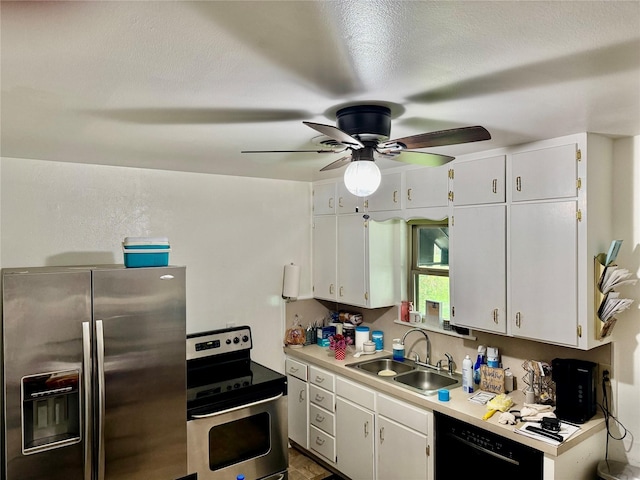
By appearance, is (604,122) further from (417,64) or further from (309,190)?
(309,190)

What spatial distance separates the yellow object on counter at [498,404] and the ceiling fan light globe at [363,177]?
1.52 m

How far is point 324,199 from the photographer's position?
12.9ft

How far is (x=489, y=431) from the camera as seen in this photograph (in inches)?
92.5

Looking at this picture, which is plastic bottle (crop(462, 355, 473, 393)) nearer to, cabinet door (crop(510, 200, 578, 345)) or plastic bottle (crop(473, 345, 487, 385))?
plastic bottle (crop(473, 345, 487, 385))

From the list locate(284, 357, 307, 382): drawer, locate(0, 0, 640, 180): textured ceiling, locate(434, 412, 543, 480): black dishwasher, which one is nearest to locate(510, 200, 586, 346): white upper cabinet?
locate(0, 0, 640, 180): textured ceiling

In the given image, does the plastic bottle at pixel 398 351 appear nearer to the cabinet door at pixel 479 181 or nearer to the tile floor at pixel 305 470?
the tile floor at pixel 305 470

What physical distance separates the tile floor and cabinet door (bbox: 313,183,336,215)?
215cm

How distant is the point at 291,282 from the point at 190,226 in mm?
1017

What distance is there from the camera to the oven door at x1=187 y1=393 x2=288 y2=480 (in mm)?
2689

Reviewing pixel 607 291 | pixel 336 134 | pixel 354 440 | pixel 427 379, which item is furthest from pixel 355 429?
pixel 336 134

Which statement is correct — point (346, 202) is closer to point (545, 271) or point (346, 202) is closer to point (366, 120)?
point (545, 271)

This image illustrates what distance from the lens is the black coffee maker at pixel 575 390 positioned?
233 centimetres

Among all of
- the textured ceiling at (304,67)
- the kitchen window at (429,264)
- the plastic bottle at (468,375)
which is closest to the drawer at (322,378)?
the kitchen window at (429,264)

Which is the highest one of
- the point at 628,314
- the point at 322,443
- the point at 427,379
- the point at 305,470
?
the point at 628,314
